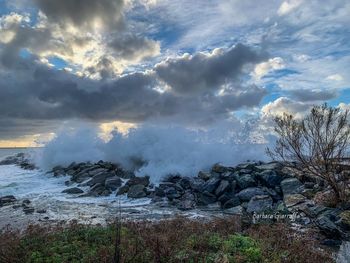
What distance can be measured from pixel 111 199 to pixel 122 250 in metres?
13.8

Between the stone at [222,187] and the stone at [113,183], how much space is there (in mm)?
7457

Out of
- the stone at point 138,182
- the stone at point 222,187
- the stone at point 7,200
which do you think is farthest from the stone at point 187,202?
the stone at point 7,200

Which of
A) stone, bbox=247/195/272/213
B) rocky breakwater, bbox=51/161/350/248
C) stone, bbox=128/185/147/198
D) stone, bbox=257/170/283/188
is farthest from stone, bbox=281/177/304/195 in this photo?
stone, bbox=128/185/147/198

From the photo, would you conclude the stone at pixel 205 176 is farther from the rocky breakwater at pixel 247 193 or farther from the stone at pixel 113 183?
the stone at pixel 113 183

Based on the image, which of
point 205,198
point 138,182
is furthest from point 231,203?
point 138,182

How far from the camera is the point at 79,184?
27.2m

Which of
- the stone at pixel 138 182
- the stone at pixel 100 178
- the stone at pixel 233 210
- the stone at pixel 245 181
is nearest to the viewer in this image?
the stone at pixel 233 210

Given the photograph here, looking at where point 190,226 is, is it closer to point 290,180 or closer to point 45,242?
point 45,242

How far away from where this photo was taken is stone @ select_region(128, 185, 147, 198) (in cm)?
2254

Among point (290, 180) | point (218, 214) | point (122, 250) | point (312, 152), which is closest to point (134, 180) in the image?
point (218, 214)

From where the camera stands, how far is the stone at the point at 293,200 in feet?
53.4

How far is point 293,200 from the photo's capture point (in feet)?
54.8

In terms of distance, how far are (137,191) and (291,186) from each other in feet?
31.5

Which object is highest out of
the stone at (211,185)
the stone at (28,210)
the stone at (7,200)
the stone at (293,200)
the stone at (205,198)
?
the stone at (211,185)
